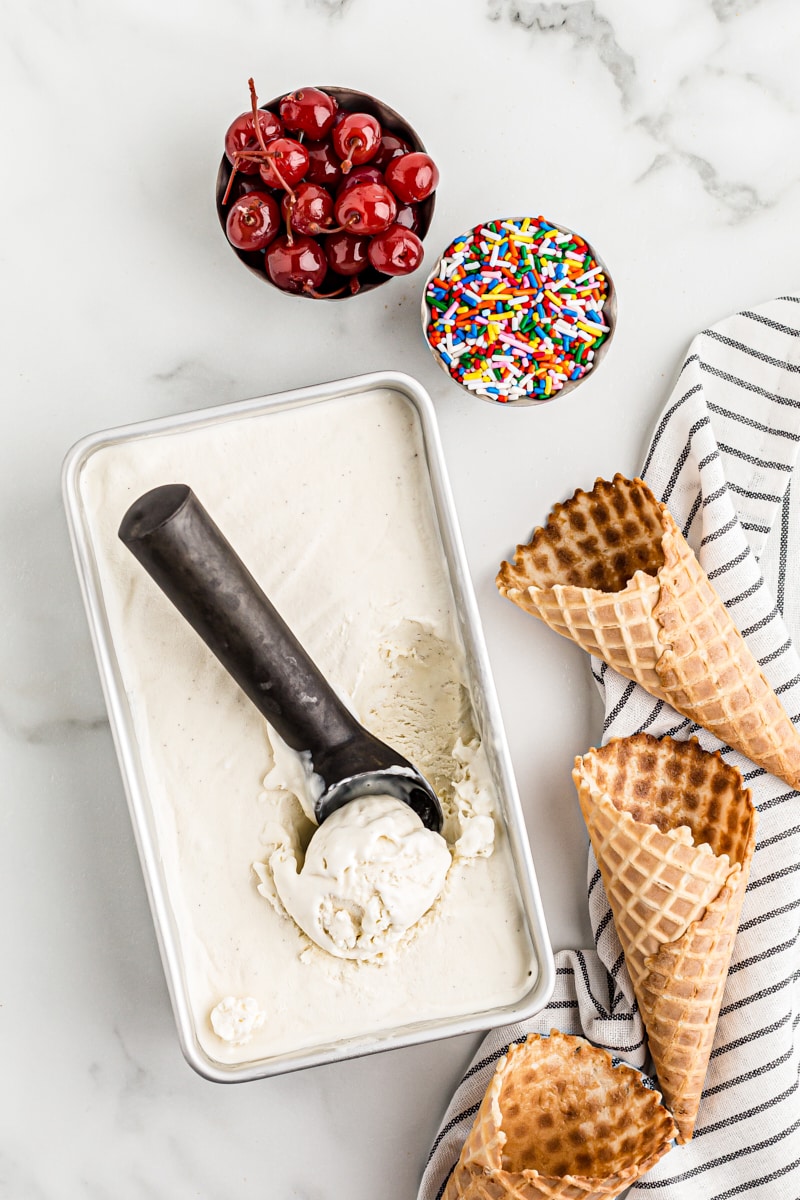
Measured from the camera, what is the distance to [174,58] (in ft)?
5.80

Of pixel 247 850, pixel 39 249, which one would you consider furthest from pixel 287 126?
pixel 247 850

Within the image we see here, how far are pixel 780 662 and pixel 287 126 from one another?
1.21 m

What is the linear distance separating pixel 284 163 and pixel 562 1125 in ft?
5.23

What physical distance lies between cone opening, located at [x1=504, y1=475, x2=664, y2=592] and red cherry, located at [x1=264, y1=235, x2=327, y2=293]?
0.57 m

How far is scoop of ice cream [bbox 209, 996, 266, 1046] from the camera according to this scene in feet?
5.06

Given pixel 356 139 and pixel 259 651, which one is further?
pixel 356 139

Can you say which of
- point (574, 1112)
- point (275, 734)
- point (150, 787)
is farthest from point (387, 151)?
point (574, 1112)

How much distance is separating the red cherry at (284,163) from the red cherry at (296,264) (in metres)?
0.08

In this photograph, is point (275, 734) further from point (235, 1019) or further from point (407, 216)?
point (407, 216)

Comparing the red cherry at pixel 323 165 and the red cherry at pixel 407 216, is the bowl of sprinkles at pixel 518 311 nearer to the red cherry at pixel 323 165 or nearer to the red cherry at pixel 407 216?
the red cherry at pixel 407 216

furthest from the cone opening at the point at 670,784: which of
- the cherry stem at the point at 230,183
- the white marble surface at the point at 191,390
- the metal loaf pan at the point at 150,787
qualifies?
the cherry stem at the point at 230,183

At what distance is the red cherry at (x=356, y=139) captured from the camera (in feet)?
5.16

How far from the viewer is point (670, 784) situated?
68.7 inches

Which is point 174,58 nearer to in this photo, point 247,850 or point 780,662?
point 247,850
